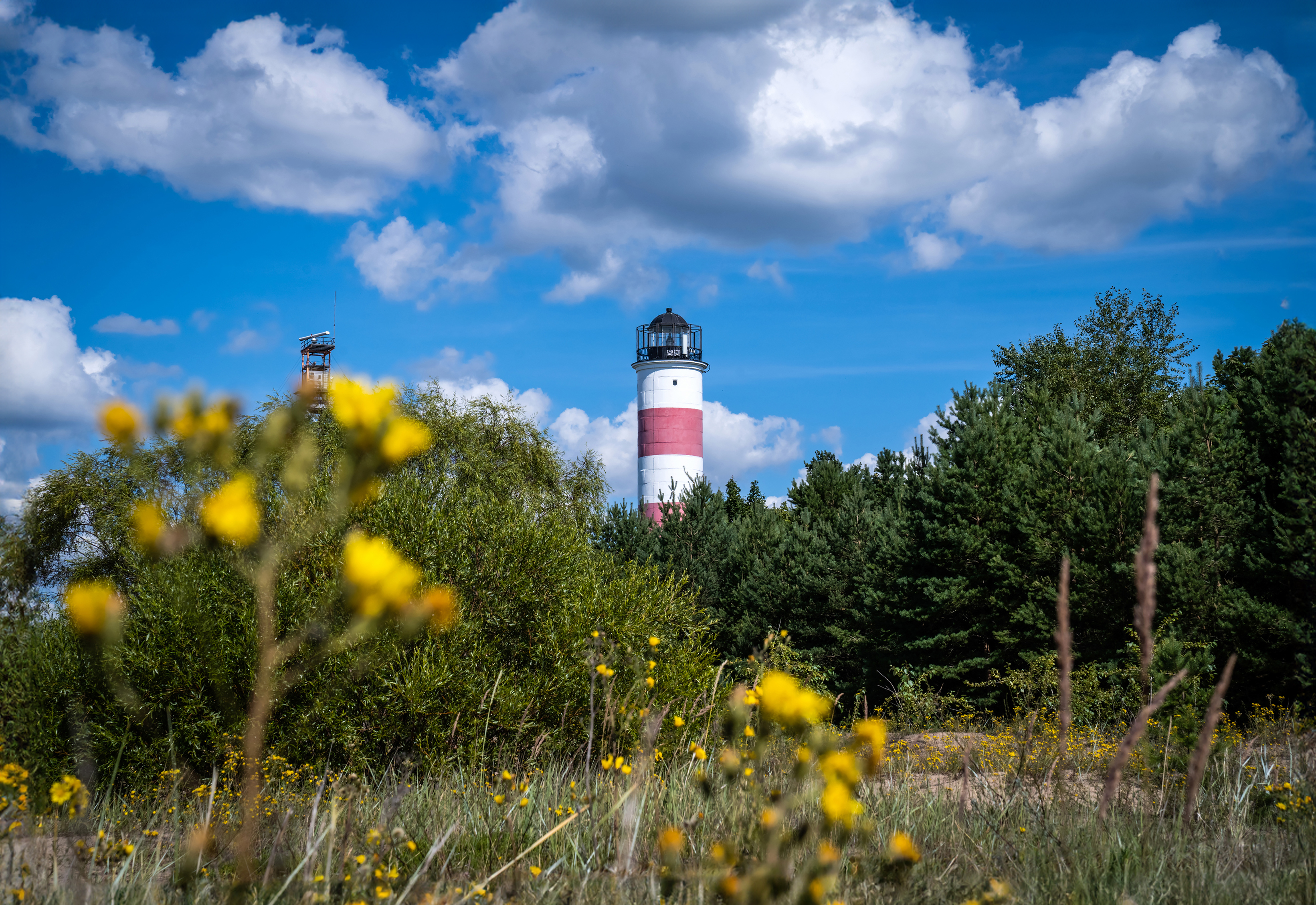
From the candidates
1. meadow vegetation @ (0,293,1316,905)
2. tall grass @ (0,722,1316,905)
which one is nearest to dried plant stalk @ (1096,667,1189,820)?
meadow vegetation @ (0,293,1316,905)

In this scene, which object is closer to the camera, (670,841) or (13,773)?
(670,841)

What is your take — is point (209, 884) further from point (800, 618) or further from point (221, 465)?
point (800, 618)

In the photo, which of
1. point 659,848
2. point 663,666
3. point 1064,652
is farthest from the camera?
point 663,666

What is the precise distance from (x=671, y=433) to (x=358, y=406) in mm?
31523

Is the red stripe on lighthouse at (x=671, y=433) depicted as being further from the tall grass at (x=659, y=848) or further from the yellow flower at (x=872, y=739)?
the yellow flower at (x=872, y=739)

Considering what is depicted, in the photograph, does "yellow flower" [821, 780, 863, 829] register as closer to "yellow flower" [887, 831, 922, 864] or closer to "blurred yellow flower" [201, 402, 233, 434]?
"yellow flower" [887, 831, 922, 864]

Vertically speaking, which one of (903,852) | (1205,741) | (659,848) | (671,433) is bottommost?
(659,848)

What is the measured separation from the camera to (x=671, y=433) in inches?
1280

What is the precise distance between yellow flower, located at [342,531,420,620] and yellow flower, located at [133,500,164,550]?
256mm

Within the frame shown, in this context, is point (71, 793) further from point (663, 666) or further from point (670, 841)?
point (663, 666)

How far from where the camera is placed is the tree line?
14.8 meters

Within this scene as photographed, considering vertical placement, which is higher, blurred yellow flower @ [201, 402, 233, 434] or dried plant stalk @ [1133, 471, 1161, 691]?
blurred yellow flower @ [201, 402, 233, 434]

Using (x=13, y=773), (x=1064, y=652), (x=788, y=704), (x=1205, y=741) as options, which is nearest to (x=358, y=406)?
(x=788, y=704)

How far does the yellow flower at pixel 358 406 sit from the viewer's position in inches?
38.9
